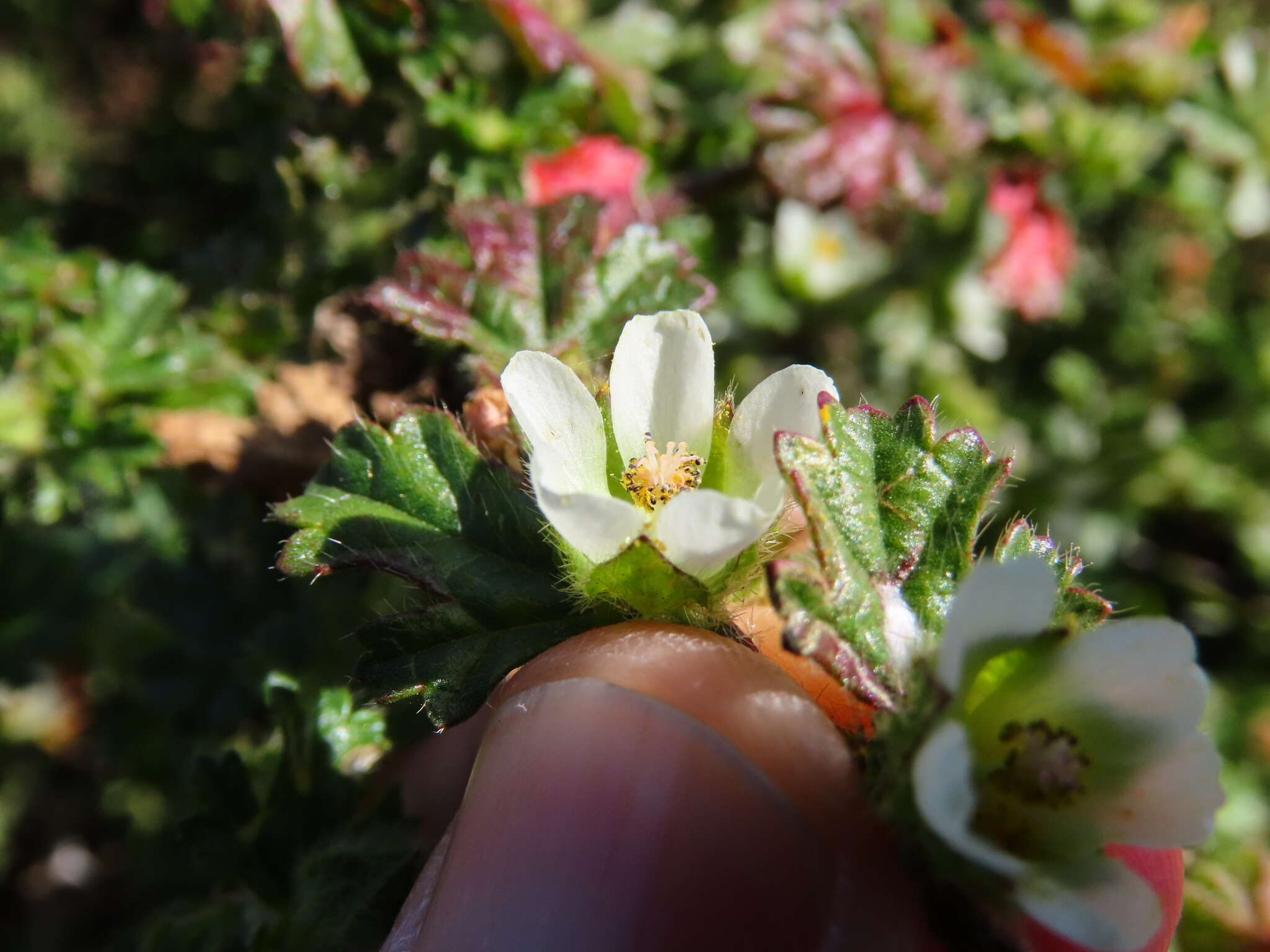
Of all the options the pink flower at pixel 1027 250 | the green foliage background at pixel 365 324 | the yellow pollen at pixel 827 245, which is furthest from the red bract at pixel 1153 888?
the yellow pollen at pixel 827 245

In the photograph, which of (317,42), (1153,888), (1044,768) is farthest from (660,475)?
(317,42)

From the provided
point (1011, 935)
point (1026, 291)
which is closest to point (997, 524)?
point (1026, 291)

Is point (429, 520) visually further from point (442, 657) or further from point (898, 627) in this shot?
point (898, 627)

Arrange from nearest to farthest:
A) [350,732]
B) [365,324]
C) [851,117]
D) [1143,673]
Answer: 1. [1143,673]
2. [350,732]
3. [365,324]
4. [851,117]

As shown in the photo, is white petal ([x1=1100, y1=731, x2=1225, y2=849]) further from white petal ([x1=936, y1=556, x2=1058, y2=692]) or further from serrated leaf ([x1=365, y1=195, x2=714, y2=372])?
serrated leaf ([x1=365, y1=195, x2=714, y2=372])

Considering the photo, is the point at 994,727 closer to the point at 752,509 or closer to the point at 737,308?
the point at 752,509

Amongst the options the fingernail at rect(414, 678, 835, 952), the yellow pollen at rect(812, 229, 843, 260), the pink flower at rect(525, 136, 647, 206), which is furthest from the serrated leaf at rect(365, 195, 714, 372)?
the yellow pollen at rect(812, 229, 843, 260)

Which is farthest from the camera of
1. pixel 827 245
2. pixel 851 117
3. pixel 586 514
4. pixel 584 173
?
pixel 827 245
